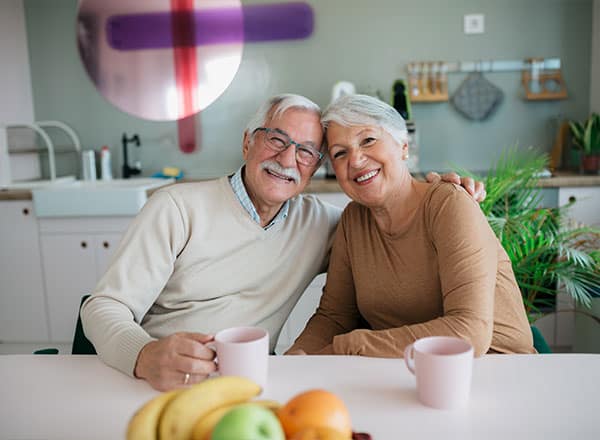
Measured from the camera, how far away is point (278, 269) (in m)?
1.48

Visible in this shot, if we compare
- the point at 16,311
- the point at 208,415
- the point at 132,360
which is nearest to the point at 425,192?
the point at 132,360

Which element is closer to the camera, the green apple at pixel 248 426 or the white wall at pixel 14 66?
the green apple at pixel 248 426

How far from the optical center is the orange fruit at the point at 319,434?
54cm

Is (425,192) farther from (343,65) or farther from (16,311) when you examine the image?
(16,311)

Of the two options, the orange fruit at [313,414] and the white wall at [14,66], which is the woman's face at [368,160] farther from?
the white wall at [14,66]

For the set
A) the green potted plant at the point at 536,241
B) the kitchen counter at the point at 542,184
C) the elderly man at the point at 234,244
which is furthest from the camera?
the kitchen counter at the point at 542,184

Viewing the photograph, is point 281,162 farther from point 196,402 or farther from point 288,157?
point 196,402

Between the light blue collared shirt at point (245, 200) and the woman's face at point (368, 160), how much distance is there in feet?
0.76

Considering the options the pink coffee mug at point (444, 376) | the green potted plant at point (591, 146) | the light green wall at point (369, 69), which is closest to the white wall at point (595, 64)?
the light green wall at point (369, 69)

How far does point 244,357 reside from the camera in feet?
2.80

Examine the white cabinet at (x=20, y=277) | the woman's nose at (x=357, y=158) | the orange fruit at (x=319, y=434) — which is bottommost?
the white cabinet at (x=20, y=277)

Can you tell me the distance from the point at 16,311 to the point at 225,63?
1878 mm

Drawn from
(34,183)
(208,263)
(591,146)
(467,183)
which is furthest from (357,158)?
(34,183)

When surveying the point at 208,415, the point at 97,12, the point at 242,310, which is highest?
the point at 97,12
